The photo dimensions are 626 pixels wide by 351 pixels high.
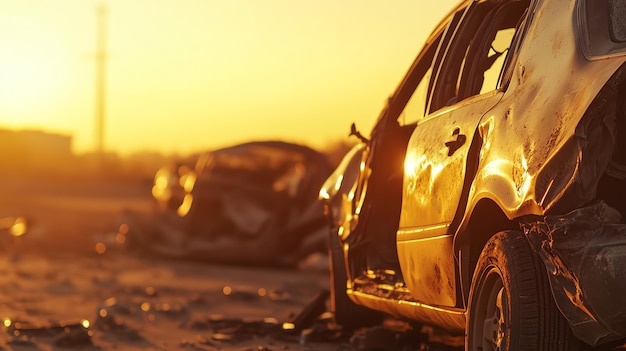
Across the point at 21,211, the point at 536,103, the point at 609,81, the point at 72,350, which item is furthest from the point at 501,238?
the point at 21,211

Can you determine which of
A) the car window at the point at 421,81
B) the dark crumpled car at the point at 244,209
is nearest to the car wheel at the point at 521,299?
the car window at the point at 421,81

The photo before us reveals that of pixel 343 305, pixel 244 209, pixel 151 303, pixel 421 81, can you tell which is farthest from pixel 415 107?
pixel 244 209

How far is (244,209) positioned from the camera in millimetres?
18766

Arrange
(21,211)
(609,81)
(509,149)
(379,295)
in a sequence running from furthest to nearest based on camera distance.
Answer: (21,211) < (379,295) < (509,149) < (609,81)

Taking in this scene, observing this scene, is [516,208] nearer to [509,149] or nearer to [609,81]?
[509,149]

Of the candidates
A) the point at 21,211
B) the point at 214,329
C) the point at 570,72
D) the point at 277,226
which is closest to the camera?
the point at 570,72

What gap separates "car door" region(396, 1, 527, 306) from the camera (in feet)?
20.6

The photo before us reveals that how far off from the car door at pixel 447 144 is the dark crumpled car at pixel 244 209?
10.6m

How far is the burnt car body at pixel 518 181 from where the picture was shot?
4.89m

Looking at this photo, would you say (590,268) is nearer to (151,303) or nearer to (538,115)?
(538,115)

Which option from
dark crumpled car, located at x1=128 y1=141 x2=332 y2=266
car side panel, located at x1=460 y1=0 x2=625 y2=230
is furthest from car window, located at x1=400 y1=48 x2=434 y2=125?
dark crumpled car, located at x1=128 y1=141 x2=332 y2=266

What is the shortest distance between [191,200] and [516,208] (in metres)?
14.3

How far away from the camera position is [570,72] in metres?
5.17

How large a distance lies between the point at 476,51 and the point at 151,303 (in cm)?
665
